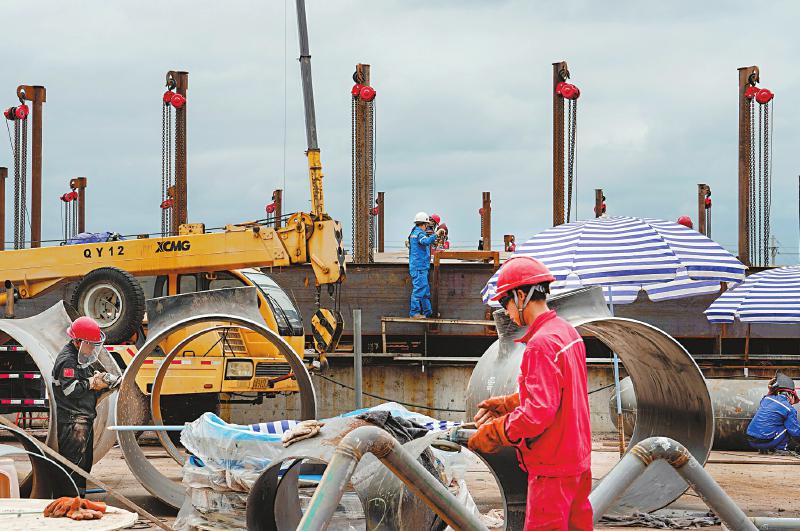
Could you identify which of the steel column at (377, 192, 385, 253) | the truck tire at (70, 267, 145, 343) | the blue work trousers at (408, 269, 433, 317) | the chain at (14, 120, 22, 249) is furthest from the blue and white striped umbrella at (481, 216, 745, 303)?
the steel column at (377, 192, 385, 253)

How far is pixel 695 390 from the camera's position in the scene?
9.98 meters

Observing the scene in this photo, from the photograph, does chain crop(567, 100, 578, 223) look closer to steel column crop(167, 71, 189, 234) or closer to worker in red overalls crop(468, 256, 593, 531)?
steel column crop(167, 71, 189, 234)

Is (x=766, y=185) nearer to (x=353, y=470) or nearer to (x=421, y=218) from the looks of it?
(x=421, y=218)

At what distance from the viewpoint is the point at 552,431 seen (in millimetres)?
5020

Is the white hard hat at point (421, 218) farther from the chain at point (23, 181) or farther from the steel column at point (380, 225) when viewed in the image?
the steel column at point (380, 225)

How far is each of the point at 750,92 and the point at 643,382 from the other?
12921 mm

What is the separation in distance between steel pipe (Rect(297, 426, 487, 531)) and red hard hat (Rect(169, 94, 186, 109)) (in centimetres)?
1853

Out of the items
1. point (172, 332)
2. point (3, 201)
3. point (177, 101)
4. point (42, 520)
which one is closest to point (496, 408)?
point (42, 520)

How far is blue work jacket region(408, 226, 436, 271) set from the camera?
61.0ft

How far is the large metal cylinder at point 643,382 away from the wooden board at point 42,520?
8.43 feet

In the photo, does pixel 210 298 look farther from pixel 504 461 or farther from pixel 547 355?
pixel 547 355

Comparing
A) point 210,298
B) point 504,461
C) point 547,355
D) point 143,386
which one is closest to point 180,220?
point 143,386

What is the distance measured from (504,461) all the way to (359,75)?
15117mm

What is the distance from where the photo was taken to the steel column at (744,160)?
2203 centimetres
